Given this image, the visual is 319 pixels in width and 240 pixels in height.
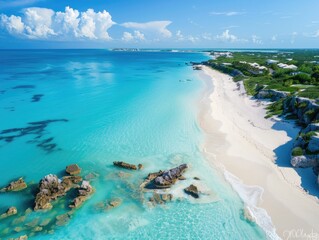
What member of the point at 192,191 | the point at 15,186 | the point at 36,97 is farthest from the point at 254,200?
the point at 36,97

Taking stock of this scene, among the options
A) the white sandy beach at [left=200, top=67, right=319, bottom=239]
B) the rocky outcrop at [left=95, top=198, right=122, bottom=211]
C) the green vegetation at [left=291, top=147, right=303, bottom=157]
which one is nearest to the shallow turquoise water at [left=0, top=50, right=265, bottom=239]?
the rocky outcrop at [left=95, top=198, right=122, bottom=211]

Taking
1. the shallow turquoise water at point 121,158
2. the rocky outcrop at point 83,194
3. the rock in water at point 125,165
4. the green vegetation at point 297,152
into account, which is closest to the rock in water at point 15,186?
the shallow turquoise water at point 121,158

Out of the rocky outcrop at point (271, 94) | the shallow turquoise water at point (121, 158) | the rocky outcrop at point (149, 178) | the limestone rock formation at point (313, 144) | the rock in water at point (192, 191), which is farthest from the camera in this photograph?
the rocky outcrop at point (271, 94)

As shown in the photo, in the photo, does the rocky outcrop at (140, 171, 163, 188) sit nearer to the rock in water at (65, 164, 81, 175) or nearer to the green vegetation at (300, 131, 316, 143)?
the rock in water at (65, 164, 81, 175)

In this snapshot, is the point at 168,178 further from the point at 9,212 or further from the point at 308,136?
the point at 308,136

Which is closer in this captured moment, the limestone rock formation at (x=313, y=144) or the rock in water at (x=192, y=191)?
the rock in water at (x=192, y=191)

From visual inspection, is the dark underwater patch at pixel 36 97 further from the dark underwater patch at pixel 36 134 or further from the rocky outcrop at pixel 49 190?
the rocky outcrop at pixel 49 190

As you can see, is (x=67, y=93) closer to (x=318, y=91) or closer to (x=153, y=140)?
(x=153, y=140)
